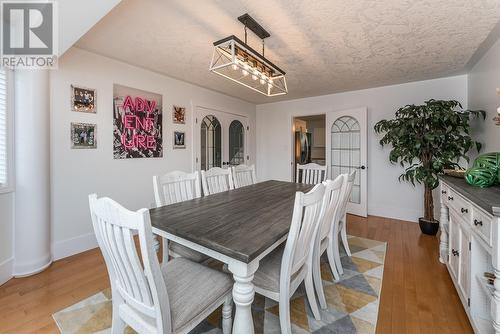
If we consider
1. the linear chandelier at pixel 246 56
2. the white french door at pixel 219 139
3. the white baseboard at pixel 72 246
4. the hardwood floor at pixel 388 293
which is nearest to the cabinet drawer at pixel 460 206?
the hardwood floor at pixel 388 293

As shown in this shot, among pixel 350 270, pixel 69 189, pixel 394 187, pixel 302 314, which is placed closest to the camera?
pixel 302 314

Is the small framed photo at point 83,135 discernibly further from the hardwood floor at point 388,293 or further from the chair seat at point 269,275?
the chair seat at point 269,275

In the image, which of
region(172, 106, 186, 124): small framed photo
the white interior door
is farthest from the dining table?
the white interior door

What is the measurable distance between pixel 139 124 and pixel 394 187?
4053mm

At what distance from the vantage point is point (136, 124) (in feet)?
9.62

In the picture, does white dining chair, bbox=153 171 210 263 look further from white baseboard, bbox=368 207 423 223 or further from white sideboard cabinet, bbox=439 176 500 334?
white baseboard, bbox=368 207 423 223

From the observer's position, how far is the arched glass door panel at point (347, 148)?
13.2 feet

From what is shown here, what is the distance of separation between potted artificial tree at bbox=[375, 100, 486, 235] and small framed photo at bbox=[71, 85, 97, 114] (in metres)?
3.87

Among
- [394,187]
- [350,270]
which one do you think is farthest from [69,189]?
[394,187]

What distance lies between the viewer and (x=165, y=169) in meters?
3.32

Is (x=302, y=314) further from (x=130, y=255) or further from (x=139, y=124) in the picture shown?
(x=139, y=124)

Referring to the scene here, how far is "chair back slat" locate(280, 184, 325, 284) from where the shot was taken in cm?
115

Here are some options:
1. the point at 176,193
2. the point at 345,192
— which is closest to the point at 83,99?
the point at 176,193

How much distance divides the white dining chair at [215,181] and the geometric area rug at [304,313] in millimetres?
1134
